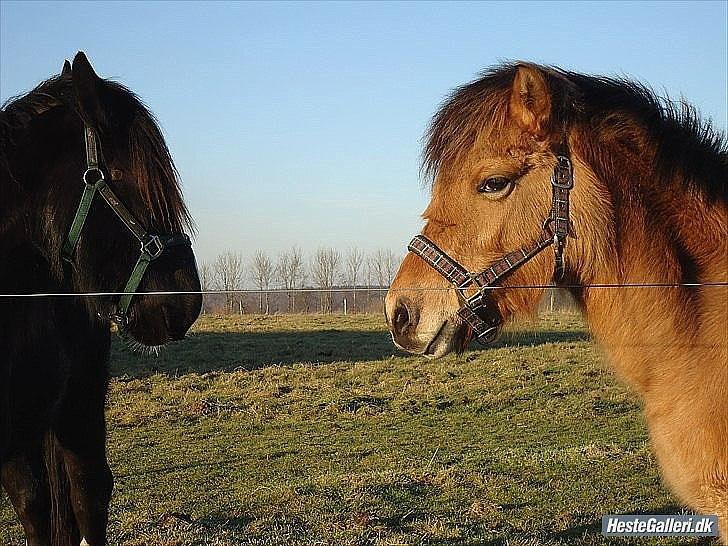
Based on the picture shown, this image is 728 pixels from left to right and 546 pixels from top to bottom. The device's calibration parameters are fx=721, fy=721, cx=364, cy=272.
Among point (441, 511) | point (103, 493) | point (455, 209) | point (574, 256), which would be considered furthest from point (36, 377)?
point (441, 511)

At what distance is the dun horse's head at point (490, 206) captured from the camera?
293 centimetres

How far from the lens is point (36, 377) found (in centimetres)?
354

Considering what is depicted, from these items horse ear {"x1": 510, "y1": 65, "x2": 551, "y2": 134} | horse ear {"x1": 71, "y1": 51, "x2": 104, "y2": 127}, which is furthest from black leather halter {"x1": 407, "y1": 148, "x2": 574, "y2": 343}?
horse ear {"x1": 71, "y1": 51, "x2": 104, "y2": 127}

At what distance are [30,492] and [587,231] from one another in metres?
3.51

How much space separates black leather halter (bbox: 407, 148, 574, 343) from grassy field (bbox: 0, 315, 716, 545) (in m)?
0.81

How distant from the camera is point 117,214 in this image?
3293 mm

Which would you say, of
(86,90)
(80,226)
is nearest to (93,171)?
(80,226)

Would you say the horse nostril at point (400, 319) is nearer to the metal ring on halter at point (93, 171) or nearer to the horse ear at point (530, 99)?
the horse ear at point (530, 99)

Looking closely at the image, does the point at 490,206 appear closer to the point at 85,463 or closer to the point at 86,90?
the point at 86,90

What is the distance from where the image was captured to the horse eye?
297 centimetres

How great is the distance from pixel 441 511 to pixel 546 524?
38.7 inches

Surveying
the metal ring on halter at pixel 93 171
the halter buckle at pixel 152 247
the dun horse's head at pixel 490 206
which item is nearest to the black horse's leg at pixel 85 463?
the halter buckle at pixel 152 247

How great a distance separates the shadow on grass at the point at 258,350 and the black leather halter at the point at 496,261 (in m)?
Answer: 12.8

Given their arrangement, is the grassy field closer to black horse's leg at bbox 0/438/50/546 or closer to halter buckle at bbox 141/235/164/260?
black horse's leg at bbox 0/438/50/546
